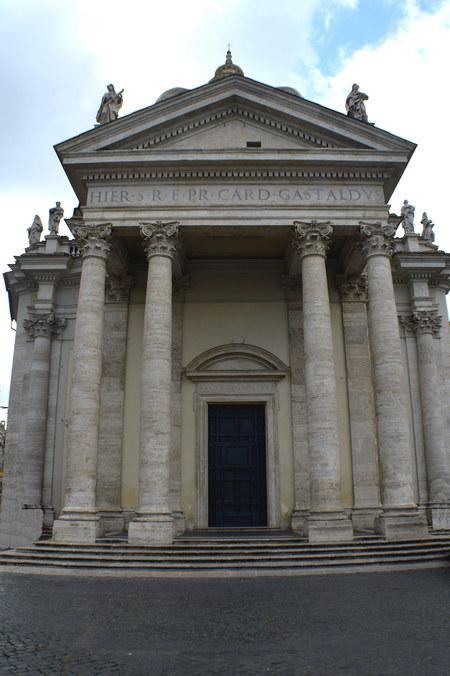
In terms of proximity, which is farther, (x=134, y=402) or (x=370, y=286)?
(x=134, y=402)

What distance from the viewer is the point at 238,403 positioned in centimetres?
1905

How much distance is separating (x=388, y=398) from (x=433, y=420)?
5.82 meters

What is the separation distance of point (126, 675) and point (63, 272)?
17221 millimetres

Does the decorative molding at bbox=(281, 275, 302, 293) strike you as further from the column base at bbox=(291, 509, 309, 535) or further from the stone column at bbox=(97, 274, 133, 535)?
the column base at bbox=(291, 509, 309, 535)

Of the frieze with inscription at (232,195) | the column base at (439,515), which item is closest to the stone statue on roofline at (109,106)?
the frieze with inscription at (232,195)

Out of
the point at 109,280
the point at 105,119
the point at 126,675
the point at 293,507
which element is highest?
the point at 105,119

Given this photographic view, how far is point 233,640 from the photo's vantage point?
6980 millimetres

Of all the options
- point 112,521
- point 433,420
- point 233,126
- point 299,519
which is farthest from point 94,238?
point 433,420

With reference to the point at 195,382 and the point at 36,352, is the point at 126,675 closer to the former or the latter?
the point at 195,382

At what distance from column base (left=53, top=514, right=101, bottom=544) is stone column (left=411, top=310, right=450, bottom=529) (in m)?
11.1

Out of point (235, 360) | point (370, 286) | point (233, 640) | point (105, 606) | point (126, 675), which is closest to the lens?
point (126, 675)

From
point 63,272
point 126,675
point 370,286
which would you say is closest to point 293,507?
point 370,286

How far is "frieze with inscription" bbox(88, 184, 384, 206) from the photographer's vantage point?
1677cm

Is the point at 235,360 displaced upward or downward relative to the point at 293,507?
upward
